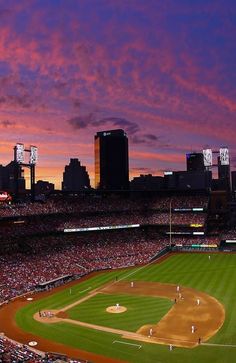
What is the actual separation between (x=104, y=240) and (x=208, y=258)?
2384 centimetres

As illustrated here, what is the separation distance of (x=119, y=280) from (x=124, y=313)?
1770 cm

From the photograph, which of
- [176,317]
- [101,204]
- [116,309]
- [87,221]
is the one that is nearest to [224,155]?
[101,204]

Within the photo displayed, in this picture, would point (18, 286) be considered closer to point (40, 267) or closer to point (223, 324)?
point (40, 267)

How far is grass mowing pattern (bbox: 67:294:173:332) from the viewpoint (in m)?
44.0

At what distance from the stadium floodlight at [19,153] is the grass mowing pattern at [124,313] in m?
41.8

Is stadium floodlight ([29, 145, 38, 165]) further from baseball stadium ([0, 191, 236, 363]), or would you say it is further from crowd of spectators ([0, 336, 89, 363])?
crowd of spectators ([0, 336, 89, 363])

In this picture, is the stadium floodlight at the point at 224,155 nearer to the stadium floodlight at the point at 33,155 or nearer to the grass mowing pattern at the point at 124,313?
the stadium floodlight at the point at 33,155

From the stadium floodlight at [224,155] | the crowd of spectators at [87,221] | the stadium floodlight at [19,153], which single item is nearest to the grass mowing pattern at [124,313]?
the crowd of spectators at [87,221]

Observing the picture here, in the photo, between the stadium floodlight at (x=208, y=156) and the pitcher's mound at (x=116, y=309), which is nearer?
the pitcher's mound at (x=116, y=309)

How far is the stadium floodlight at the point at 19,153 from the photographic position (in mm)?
85375

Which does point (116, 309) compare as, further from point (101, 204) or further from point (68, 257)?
point (101, 204)

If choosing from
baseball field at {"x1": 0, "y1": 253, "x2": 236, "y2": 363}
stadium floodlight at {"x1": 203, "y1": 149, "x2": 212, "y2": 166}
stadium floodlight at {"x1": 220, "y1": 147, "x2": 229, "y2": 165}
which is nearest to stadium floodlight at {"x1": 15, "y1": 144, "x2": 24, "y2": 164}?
baseball field at {"x1": 0, "y1": 253, "x2": 236, "y2": 363}

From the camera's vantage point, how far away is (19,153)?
8600cm

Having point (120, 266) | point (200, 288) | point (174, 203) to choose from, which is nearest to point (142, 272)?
point (120, 266)
